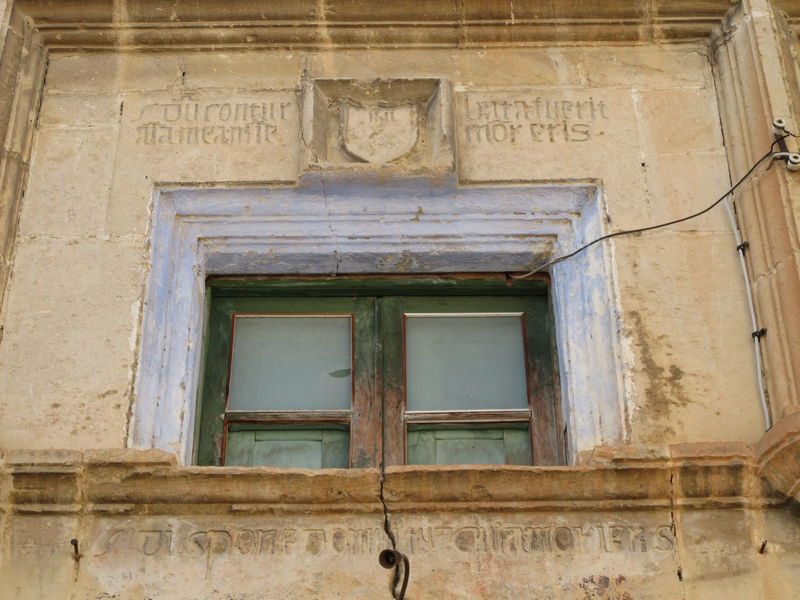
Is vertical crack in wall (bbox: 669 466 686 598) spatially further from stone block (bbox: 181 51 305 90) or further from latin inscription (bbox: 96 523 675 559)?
stone block (bbox: 181 51 305 90)

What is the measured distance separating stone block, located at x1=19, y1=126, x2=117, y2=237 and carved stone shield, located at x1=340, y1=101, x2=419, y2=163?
3.42 feet

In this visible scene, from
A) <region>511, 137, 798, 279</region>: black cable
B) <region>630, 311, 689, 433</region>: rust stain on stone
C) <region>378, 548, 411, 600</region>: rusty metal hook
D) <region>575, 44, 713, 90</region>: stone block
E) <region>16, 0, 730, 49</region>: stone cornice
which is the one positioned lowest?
<region>378, 548, 411, 600</region>: rusty metal hook

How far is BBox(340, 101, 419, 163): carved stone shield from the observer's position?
5293 millimetres

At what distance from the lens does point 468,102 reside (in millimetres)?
5473

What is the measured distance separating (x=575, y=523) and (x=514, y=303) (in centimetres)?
132

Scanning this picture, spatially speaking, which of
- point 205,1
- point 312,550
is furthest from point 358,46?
point 312,550

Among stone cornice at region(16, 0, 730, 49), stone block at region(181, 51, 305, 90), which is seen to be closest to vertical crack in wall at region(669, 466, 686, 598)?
stone cornice at region(16, 0, 730, 49)

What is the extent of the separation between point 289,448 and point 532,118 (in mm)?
1814

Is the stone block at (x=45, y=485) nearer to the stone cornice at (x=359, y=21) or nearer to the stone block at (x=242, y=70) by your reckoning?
the stone block at (x=242, y=70)

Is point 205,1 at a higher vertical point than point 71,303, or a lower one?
higher

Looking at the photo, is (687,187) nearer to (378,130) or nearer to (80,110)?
(378,130)

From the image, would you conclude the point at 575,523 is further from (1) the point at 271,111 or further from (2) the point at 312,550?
(1) the point at 271,111

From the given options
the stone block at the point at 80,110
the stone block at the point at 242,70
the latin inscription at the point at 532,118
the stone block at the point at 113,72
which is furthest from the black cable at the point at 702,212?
the stone block at the point at 80,110

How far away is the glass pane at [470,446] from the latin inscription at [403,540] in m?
0.64
